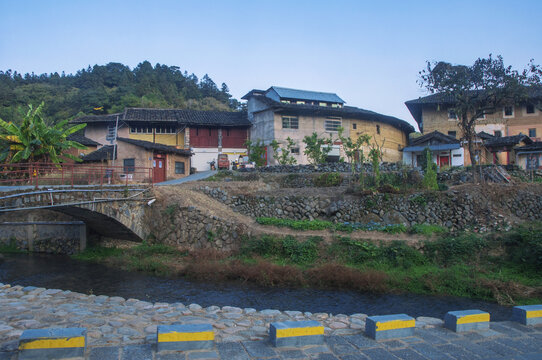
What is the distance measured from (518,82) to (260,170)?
20162mm

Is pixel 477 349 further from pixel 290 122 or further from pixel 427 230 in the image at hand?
pixel 290 122

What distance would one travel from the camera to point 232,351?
6.64 metres

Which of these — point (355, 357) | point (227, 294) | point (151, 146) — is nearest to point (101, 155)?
point (151, 146)

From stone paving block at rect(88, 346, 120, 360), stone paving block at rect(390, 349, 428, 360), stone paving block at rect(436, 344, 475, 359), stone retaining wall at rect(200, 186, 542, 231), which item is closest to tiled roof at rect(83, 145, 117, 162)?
stone retaining wall at rect(200, 186, 542, 231)

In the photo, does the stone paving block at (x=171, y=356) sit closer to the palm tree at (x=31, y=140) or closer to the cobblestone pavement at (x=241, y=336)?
the cobblestone pavement at (x=241, y=336)

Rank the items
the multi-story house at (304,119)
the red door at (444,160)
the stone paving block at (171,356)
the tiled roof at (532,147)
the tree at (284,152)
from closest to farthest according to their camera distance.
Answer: the stone paving block at (171,356) < the tiled roof at (532,147) < the tree at (284,152) < the red door at (444,160) < the multi-story house at (304,119)

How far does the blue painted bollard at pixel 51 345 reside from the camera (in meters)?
Result: 5.82

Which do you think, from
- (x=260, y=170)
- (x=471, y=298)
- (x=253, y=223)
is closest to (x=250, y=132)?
(x=260, y=170)

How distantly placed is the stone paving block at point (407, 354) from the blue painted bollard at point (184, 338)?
324 cm

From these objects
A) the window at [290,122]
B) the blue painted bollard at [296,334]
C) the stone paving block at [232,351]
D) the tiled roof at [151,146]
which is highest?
the window at [290,122]

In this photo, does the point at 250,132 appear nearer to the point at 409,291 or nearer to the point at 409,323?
the point at 409,291

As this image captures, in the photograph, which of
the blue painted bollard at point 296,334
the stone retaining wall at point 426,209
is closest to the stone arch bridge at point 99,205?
the stone retaining wall at point 426,209

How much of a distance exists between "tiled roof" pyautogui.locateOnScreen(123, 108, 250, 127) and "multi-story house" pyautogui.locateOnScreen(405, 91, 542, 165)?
20.1 meters

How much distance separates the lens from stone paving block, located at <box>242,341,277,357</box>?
6.53m
